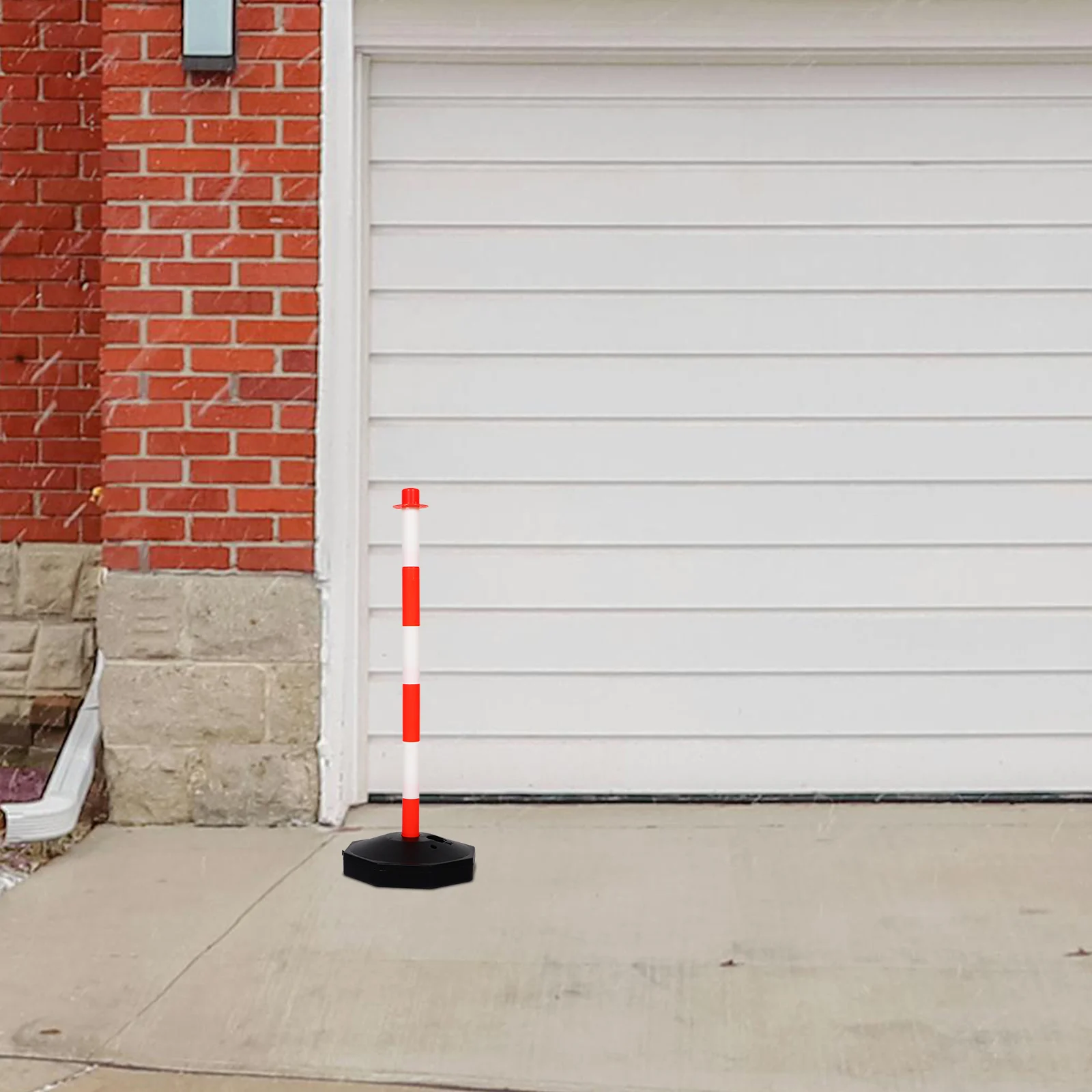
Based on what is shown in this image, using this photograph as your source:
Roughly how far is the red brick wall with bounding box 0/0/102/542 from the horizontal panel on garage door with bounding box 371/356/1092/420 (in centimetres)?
116

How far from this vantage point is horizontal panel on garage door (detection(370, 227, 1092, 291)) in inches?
241

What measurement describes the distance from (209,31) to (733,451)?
2.21 metres

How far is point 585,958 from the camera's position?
182 inches

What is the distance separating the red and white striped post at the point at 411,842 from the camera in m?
5.08

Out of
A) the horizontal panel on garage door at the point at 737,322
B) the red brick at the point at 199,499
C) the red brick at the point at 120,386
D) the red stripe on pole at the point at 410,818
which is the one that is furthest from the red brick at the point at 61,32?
the red stripe on pole at the point at 410,818

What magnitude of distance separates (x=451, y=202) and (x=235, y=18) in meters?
0.92

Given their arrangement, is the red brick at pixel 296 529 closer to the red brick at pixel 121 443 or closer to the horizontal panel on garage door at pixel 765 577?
the horizontal panel on garage door at pixel 765 577

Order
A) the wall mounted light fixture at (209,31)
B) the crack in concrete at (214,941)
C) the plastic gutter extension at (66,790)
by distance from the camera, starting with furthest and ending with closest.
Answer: the wall mounted light fixture at (209,31) → the plastic gutter extension at (66,790) → the crack in concrete at (214,941)

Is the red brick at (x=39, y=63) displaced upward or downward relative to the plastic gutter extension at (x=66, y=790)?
upward

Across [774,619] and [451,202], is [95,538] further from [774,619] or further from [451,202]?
[774,619]

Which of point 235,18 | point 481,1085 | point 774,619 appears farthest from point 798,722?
point 235,18

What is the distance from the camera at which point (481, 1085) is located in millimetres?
3850

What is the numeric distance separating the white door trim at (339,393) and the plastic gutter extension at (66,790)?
2.58 feet

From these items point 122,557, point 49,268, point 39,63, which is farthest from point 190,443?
point 39,63
